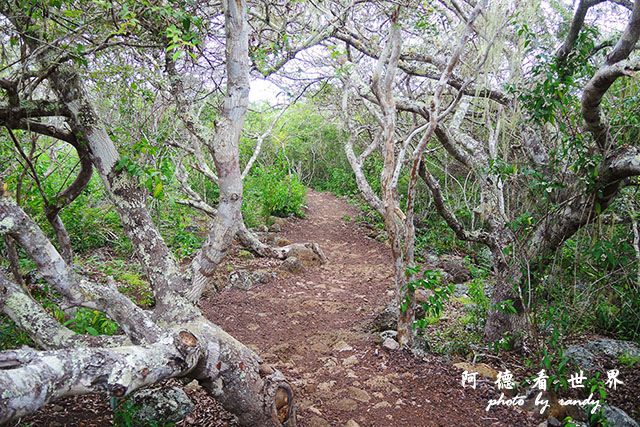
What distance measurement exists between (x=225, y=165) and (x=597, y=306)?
139 inches

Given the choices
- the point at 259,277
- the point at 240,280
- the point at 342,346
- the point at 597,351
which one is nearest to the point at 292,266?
the point at 259,277

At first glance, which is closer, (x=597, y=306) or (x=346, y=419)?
(x=346, y=419)

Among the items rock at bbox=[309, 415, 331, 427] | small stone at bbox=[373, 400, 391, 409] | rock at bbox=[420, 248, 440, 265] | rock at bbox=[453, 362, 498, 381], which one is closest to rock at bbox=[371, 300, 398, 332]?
rock at bbox=[453, 362, 498, 381]

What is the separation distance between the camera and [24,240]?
6.73ft

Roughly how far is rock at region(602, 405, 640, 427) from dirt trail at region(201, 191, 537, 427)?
18.3 inches

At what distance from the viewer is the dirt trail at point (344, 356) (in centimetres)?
278

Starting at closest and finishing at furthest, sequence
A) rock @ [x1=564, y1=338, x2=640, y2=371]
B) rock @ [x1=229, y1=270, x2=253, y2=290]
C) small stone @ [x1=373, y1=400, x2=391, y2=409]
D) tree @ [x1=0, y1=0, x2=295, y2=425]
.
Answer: tree @ [x1=0, y1=0, x2=295, y2=425], small stone @ [x1=373, y1=400, x2=391, y2=409], rock @ [x1=564, y1=338, x2=640, y2=371], rock @ [x1=229, y1=270, x2=253, y2=290]

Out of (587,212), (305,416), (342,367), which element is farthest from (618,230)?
(305,416)

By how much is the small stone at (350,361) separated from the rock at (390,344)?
12.6 inches

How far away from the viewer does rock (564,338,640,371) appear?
340 cm

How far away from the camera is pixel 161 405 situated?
8.32 ft

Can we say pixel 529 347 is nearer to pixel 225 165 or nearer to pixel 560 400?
pixel 560 400

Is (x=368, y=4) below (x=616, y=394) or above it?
above

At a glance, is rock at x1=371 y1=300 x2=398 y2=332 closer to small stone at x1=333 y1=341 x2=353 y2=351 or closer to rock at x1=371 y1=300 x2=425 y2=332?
rock at x1=371 y1=300 x2=425 y2=332
